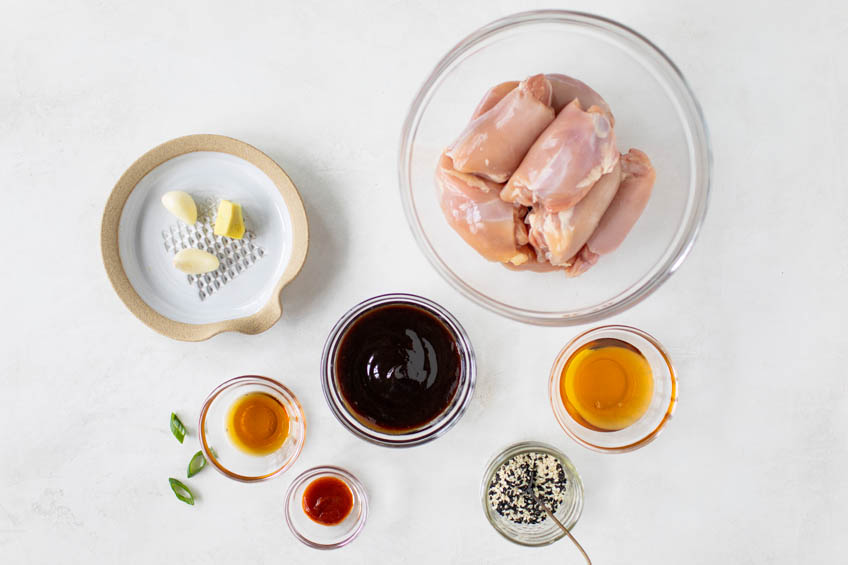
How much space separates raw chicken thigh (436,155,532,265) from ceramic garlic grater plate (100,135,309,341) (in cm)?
37

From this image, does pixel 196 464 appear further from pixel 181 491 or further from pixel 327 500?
pixel 327 500

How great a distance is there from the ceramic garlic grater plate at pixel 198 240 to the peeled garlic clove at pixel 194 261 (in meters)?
0.03

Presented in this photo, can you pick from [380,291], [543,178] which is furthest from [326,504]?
[543,178]

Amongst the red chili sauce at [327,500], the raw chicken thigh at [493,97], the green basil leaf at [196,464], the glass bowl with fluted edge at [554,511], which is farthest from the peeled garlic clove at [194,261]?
the glass bowl with fluted edge at [554,511]

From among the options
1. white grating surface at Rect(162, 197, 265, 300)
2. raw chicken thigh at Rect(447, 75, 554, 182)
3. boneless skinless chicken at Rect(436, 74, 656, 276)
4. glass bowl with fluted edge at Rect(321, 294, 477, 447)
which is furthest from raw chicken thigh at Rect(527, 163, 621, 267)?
white grating surface at Rect(162, 197, 265, 300)

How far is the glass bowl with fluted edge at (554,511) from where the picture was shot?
1287 millimetres

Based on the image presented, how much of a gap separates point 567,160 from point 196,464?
1002 millimetres

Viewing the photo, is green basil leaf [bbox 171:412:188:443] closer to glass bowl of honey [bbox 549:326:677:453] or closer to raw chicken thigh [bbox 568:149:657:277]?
glass bowl of honey [bbox 549:326:677:453]

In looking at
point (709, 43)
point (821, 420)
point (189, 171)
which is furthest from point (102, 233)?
point (821, 420)

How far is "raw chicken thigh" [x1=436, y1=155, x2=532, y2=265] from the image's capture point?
106 centimetres

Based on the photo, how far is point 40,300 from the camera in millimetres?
1401

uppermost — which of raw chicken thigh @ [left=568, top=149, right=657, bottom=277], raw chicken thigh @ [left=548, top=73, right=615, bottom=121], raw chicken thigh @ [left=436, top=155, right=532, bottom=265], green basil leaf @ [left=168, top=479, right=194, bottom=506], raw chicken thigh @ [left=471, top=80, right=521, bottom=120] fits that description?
raw chicken thigh @ [left=548, top=73, right=615, bottom=121]

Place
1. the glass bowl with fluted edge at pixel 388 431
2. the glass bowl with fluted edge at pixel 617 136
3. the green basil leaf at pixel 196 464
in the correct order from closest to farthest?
the glass bowl with fluted edge at pixel 617 136
the glass bowl with fluted edge at pixel 388 431
the green basil leaf at pixel 196 464

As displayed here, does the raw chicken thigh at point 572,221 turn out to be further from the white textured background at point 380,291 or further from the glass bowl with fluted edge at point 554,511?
the glass bowl with fluted edge at point 554,511
